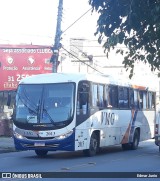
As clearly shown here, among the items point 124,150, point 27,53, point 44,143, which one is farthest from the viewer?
point 27,53

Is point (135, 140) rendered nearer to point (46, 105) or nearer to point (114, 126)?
point (114, 126)

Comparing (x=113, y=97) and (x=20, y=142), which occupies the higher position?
(x=113, y=97)

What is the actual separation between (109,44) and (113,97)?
11293mm

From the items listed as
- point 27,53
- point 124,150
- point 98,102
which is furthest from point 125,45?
point 27,53

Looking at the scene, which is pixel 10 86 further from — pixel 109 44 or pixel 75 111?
pixel 109 44

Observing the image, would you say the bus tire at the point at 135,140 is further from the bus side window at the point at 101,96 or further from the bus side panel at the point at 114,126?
the bus side window at the point at 101,96

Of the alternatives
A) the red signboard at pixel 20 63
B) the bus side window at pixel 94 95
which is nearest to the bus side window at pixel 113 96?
the bus side window at pixel 94 95

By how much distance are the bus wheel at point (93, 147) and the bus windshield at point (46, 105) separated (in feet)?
6.09

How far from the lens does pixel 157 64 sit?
10.2m

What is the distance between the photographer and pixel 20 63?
113 ft

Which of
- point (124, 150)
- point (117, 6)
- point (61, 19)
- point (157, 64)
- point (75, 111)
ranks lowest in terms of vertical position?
point (124, 150)

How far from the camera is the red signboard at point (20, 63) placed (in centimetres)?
3406

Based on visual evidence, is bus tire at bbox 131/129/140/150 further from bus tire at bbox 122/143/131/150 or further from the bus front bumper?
the bus front bumper

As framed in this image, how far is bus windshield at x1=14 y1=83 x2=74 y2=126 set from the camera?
1693 centimetres
